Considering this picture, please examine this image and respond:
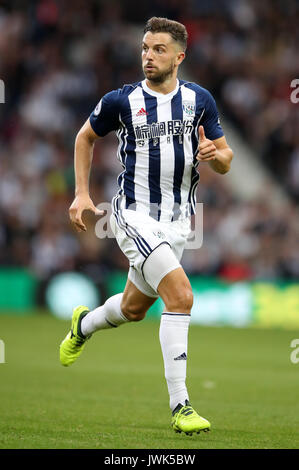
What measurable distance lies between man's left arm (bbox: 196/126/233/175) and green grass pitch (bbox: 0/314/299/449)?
177 centimetres

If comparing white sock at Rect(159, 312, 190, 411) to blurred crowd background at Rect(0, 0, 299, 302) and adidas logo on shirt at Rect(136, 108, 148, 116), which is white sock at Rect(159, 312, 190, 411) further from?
blurred crowd background at Rect(0, 0, 299, 302)

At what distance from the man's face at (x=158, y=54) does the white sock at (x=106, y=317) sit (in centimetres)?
168

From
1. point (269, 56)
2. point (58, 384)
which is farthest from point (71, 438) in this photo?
point (269, 56)

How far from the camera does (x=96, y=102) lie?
18.6 meters

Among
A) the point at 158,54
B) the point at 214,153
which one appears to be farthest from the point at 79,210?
the point at 158,54

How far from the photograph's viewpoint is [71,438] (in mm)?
5230

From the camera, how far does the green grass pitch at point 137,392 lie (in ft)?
17.6

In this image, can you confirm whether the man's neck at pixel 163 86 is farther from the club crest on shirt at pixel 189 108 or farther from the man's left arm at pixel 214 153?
the man's left arm at pixel 214 153

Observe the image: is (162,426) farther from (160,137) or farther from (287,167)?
(287,167)

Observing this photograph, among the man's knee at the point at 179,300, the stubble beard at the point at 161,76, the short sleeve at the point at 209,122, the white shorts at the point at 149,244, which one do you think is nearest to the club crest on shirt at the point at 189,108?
the short sleeve at the point at 209,122

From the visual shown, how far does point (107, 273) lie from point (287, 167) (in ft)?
14.5

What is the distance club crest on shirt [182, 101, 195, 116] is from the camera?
244 inches

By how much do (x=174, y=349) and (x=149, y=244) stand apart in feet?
2.30

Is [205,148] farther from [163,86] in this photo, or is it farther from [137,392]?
[137,392]
